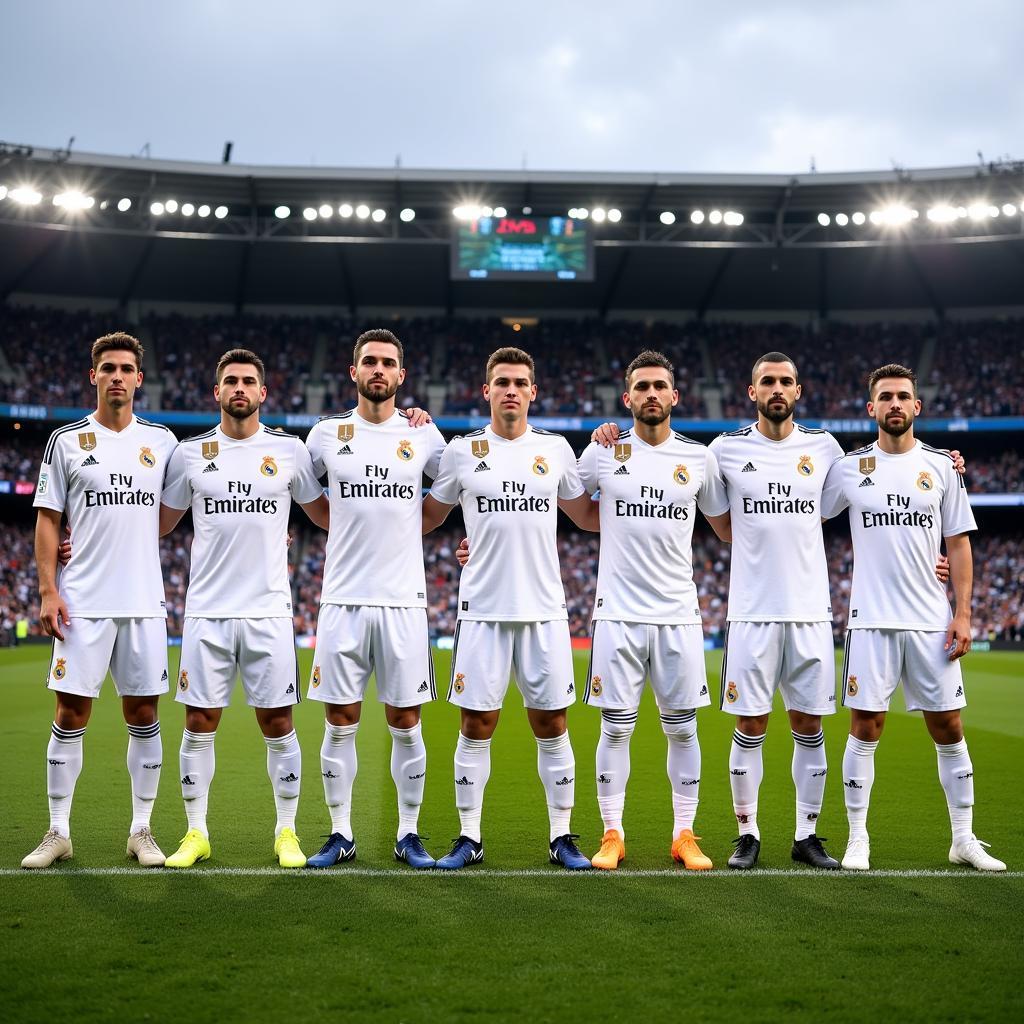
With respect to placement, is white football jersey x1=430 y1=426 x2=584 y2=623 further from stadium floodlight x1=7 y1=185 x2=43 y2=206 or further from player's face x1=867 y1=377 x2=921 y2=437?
stadium floodlight x1=7 y1=185 x2=43 y2=206

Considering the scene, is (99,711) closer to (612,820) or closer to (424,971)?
(612,820)

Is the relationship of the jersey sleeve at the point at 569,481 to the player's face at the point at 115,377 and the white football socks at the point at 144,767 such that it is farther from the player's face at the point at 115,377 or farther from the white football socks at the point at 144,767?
the white football socks at the point at 144,767

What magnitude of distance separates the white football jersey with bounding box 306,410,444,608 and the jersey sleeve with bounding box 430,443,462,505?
0.32 feet

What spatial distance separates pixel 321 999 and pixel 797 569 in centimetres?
365

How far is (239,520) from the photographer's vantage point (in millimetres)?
6160

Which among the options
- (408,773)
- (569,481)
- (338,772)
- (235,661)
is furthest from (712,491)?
(235,661)

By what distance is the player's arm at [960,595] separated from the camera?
6137mm

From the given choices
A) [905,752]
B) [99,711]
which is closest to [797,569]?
[905,752]

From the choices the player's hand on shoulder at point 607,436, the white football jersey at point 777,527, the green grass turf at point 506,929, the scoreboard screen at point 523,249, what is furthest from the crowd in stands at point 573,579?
the player's hand on shoulder at point 607,436

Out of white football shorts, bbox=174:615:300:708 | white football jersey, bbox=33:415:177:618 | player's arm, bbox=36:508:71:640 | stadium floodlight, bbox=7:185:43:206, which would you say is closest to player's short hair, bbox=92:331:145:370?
white football jersey, bbox=33:415:177:618

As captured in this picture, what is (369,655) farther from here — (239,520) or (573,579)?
(573,579)

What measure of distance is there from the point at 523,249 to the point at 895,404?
2764cm

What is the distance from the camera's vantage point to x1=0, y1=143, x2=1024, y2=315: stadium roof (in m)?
32.1

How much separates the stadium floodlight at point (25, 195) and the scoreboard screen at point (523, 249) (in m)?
11.9
